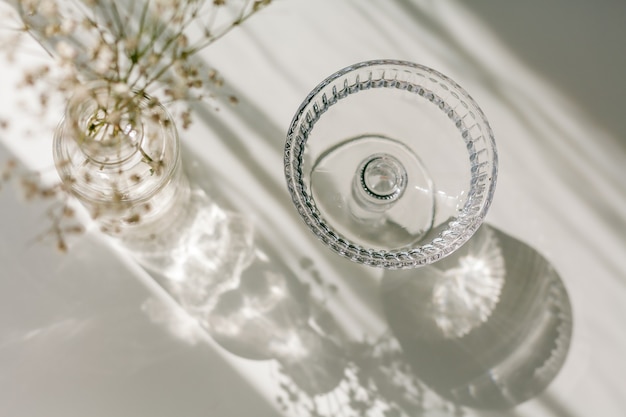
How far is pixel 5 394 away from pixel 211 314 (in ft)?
0.97

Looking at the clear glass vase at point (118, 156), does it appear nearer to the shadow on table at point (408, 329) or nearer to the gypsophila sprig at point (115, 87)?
the gypsophila sprig at point (115, 87)

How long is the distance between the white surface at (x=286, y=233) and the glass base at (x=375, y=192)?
57 mm

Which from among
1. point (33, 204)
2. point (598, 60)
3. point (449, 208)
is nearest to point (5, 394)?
point (33, 204)

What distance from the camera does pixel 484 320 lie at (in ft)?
2.87

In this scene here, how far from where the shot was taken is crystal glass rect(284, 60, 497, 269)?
0.80 meters

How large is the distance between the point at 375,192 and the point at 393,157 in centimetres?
6

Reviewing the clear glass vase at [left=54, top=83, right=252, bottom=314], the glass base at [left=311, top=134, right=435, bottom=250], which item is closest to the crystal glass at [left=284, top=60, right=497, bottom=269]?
the glass base at [left=311, top=134, right=435, bottom=250]

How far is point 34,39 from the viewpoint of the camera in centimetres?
85

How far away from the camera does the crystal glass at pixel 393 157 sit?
80 cm

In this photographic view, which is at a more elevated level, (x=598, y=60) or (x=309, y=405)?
(x=598, y=60)

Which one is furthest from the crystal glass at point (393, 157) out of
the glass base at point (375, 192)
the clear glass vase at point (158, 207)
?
the clear glass vase at point (158, 207)

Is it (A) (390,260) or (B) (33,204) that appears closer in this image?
(A) (390,260)

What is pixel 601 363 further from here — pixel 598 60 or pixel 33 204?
pixel 33 204

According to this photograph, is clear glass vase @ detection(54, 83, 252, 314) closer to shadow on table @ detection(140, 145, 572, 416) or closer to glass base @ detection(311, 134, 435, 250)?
shadow on table @ detection(140, 145, 572, 416)
